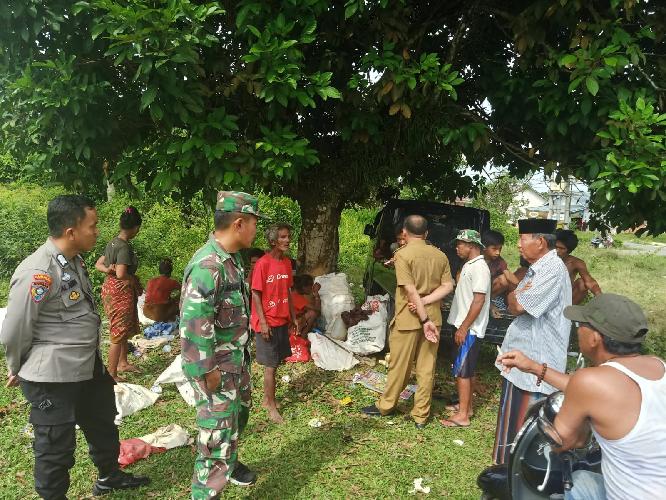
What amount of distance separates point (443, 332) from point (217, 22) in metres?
4.49

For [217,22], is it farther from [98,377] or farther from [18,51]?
[98,377]

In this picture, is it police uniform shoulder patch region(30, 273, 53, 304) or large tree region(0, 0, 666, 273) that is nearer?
police uniform shoulder patch region(30, 273, 53, 304)

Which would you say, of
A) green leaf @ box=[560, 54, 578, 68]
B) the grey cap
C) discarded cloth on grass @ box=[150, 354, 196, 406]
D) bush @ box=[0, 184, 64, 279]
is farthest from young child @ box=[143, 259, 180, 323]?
the grey cap

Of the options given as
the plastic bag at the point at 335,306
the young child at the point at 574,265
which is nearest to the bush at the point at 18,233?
the plastic bag at the point at 335,306

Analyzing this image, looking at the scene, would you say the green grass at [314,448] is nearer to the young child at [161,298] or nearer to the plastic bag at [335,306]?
the plastic bag at [335,306]

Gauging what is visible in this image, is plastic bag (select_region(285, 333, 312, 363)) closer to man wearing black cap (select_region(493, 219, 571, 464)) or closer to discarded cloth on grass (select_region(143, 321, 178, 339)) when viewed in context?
discarded cloth on grass (select_region(143, 321, 178, 339))

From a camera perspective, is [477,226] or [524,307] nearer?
[524,307]

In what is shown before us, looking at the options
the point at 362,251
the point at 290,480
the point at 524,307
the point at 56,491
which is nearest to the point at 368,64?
the point at 524,307

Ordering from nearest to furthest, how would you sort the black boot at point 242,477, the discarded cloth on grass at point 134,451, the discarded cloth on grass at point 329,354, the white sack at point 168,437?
the black boot at point 242,477 → the discarded cloth on grass at point 134,451 → the white sack at point 168,437 → the discarded cloth on grass at point 329,354

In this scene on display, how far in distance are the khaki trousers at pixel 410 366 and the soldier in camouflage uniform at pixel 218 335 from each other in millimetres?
1830

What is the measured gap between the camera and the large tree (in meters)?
4.12

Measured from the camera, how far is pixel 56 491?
2834mm

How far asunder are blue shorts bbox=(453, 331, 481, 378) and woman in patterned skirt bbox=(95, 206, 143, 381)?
3.45 meters

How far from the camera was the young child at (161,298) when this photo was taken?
273 inches
